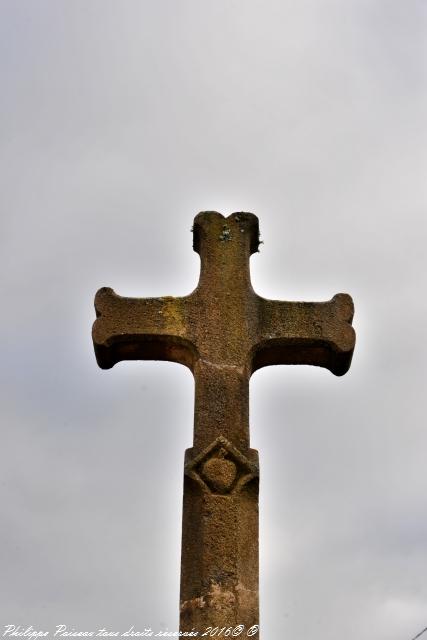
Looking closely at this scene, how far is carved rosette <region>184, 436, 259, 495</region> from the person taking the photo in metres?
5.39

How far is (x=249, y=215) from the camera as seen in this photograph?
655 centimetres

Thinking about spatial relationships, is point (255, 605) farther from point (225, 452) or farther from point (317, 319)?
point (317, 319)

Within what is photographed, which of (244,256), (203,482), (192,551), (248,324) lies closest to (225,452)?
(203,482)

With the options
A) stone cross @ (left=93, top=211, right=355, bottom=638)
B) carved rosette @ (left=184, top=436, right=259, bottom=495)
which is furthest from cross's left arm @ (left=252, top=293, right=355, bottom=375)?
carved rosette @ (left=184, top=436, right=259, bottom=495)

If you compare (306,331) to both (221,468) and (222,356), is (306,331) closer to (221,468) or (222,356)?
(222,356)

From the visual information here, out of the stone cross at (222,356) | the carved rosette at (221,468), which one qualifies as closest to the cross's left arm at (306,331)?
the stone cross at (222,356)

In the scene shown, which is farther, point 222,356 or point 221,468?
point 222,356

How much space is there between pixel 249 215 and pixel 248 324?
0.93 metres

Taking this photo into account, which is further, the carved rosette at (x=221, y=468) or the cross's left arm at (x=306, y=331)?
the cross's left arm at (x=306, y=331)

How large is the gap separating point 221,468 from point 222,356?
865 mm

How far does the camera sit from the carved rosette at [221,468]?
5391 millimetres

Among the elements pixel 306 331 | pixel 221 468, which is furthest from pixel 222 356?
pixel 221 468

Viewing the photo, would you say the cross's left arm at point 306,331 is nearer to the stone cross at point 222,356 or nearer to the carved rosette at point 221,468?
the stone cross at point 222,356

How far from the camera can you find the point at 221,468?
17.8 ft
